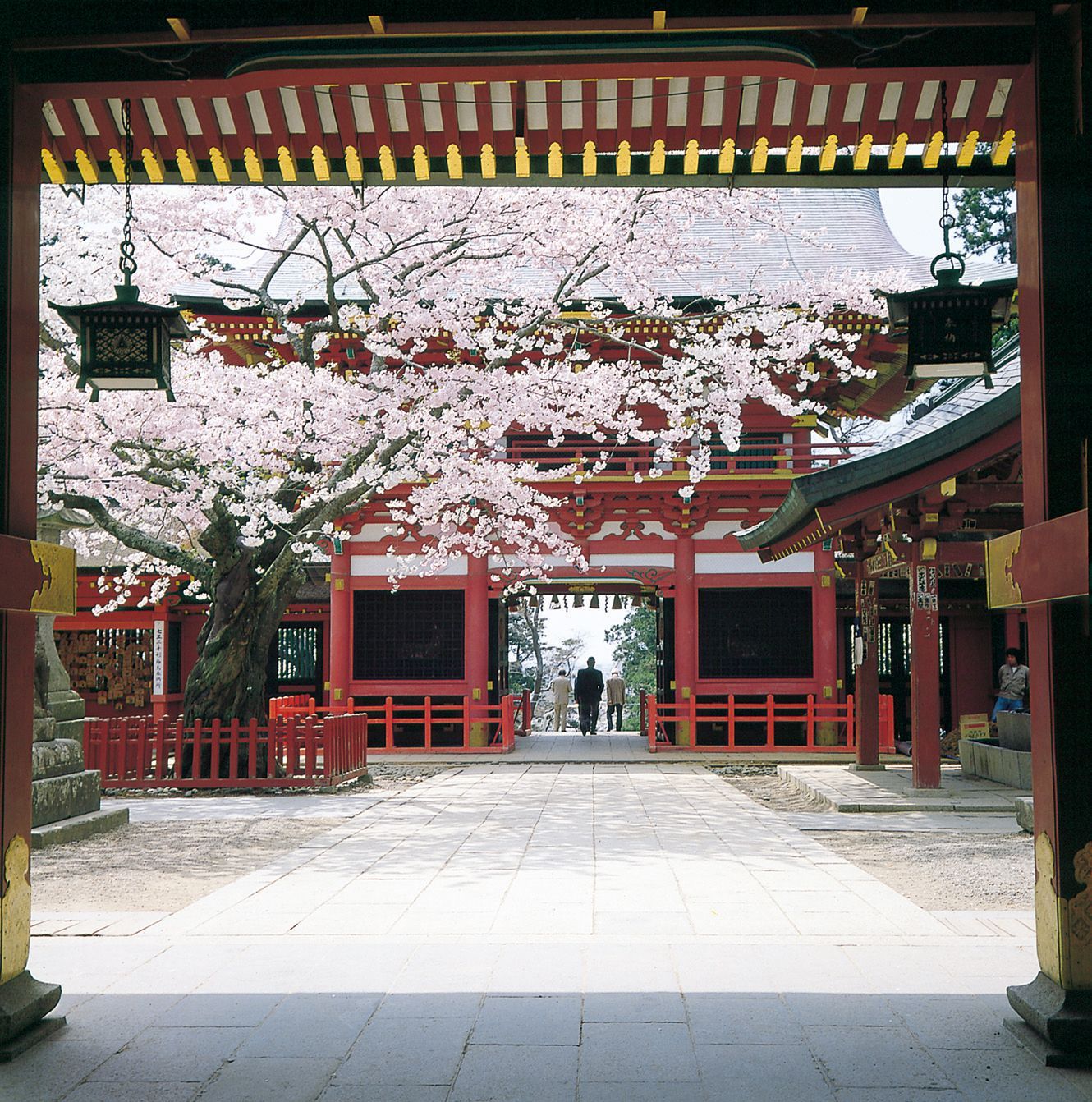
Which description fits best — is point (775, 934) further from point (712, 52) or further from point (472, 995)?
point (712, 52)

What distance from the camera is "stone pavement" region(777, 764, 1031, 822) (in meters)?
10.5

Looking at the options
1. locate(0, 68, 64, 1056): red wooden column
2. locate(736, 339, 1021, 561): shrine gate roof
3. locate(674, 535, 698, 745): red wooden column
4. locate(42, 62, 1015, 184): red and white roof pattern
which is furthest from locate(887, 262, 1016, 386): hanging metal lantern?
locate(674, 535, 698, 745): red wooden column

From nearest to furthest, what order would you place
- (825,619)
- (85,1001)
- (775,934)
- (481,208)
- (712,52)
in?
(712,52) < (85,1001) < (775,934) < (481,208) < (825,619)

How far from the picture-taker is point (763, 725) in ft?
60.7

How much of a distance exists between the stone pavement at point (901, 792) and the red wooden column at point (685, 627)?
489cm

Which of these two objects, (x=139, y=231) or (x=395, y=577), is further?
(x=395, y=577)

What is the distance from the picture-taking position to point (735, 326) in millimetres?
15750

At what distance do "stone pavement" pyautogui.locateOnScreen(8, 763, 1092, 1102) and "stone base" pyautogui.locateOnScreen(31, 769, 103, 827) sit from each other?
7.37 feet

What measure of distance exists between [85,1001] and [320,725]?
8.75 metres

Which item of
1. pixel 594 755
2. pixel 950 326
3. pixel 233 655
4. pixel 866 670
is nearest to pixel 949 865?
pixel 950 326

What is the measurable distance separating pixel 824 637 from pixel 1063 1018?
14.4 meters

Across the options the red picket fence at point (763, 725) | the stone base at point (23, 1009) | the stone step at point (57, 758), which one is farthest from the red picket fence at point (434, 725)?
the stone base at point (23, 1009)

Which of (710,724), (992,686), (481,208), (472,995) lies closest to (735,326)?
(481,208)

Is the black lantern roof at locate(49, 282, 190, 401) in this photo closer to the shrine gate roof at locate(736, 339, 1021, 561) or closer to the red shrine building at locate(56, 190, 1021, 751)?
the shrine gate roof at locate(736, 339, 1021, 561)
